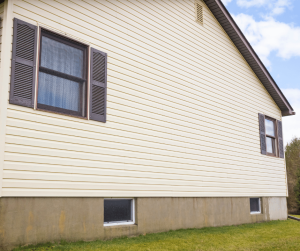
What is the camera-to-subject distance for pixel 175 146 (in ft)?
28.1

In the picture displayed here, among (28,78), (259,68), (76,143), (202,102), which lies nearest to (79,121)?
(76,143)

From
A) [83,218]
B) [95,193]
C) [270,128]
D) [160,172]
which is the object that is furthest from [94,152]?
[270,128]

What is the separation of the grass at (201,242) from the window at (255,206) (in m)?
2.00

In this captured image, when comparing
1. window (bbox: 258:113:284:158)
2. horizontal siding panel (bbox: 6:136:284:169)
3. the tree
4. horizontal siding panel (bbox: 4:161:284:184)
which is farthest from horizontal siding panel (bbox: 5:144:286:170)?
the tree

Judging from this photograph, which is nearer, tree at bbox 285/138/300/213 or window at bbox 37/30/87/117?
window at bbox 37/30/87/117

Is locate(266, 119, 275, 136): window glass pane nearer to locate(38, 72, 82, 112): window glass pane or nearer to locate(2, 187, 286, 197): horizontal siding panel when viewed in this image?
locate(2, 187, 286, 197): horizontal siding panel

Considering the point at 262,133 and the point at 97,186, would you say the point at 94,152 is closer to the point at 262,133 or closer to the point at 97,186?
the point at 97,186

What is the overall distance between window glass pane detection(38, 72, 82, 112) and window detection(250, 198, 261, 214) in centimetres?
784

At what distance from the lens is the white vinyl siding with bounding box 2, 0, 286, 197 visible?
5.80 meters

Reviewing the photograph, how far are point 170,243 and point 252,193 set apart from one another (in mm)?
5732

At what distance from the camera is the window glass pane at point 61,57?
6094mm

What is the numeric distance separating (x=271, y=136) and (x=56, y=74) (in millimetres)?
9740

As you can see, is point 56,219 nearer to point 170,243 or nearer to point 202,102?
point 170,243

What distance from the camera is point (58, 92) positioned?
6188 mm
